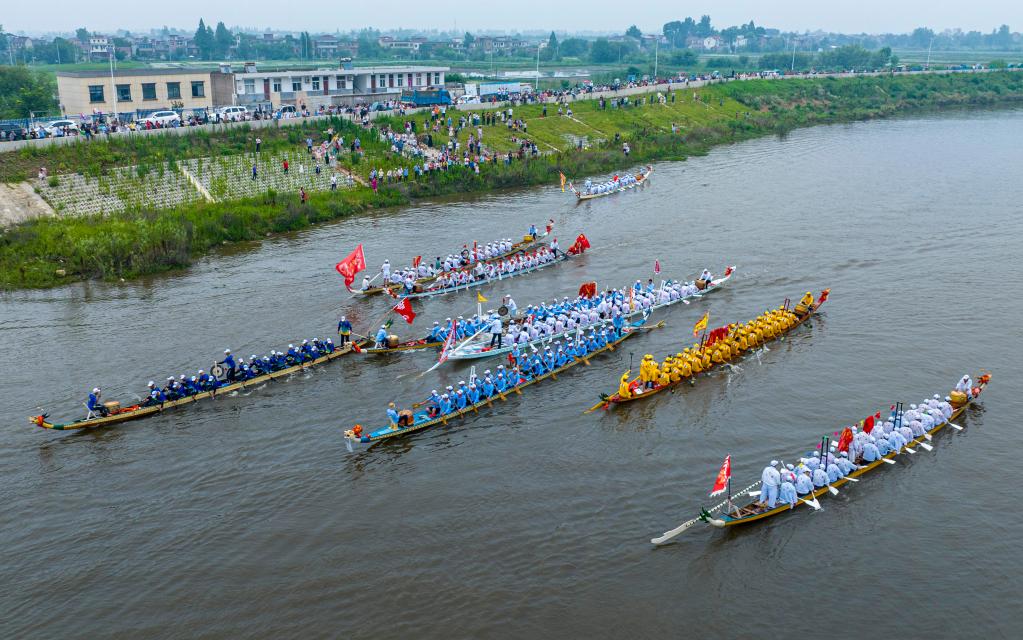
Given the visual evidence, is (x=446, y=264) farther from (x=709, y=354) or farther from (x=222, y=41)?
(x=222, y=41)

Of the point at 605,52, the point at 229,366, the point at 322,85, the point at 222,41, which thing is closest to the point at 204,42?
the point at 222,41

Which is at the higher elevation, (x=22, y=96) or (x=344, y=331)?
(x=22, y=96)

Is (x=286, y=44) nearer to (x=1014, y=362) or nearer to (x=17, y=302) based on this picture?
(x=17, y=302)

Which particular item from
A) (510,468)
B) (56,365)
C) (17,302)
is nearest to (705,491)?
(510,468)

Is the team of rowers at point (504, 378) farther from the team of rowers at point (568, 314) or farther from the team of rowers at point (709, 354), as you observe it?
the team of rowers at point (709, 354)

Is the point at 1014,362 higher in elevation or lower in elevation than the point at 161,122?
lower
